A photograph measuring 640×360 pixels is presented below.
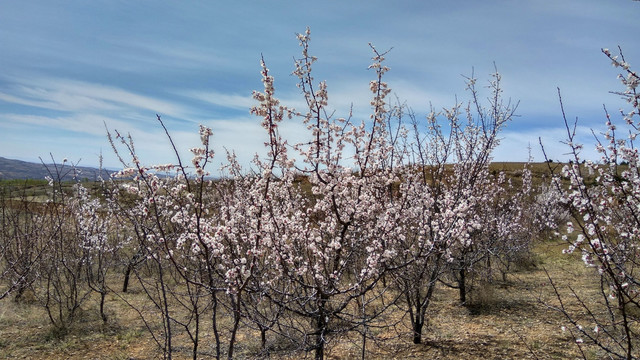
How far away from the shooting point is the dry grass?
6430 millimetres

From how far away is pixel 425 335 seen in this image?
Answer: 7238 mm

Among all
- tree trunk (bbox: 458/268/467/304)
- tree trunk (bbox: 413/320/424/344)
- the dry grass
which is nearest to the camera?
the dry grass

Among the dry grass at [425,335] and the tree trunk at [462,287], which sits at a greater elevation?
the tree trunk at [462,287]

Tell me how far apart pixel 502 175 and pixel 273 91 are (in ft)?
38.7

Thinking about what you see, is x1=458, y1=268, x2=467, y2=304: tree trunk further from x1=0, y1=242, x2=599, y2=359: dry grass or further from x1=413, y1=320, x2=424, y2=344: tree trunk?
x1=413, y1=320, x2=424, y2=344: tree trunk

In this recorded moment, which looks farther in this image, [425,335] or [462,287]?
[462,287]

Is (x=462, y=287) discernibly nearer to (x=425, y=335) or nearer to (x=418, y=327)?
(x=425, y=335)

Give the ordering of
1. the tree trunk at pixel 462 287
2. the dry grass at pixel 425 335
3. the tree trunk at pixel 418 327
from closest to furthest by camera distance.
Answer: the dry grass at pixel 425 335 → the tree trunk at pixel 418 327 → the tree trunk at pixel 462 287

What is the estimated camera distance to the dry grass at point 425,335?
6.43 m

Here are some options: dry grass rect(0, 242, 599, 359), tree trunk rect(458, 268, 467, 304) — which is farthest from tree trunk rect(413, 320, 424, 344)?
tree trunk rect(458, 268, 467, 304)

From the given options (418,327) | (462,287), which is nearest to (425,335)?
(418,327)

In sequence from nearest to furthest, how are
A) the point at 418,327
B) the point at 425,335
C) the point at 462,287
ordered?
the point at 418,327 < the point at 425,335 < the point at 462,287

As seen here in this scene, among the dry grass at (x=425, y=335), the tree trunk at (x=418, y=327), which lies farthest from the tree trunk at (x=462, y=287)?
the tree trunk at (x=418, y=327)

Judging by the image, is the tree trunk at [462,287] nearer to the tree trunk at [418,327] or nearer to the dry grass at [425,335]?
the dry grass at [425,335]
